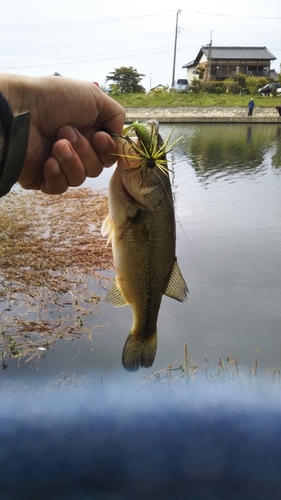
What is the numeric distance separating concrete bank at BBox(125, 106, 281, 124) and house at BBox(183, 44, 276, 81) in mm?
25237

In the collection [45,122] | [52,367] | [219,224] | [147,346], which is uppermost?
[45,122]

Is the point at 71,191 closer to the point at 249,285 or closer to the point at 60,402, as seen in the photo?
the point at 249,285

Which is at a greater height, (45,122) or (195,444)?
(45,122)

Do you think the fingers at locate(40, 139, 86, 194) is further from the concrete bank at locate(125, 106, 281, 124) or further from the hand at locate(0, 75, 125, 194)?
the concrete bank at locate(125, 106, 281, 124)

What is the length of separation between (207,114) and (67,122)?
39138 mm

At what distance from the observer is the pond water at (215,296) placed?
17.2 feet

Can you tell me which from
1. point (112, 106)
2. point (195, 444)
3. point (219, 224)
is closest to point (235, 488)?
point (195, 444)

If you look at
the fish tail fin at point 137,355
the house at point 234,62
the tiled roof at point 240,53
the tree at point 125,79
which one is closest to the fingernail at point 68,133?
the fish tail fin at point 137,355

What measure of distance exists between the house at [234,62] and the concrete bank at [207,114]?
25237mm

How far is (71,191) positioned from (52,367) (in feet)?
30.9

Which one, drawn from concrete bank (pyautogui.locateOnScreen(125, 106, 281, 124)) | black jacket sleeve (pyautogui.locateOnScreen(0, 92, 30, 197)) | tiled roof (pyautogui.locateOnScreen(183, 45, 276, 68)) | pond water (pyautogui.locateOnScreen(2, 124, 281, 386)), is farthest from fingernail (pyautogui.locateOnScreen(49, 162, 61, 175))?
tiled roof (pyautogui.locateOnScreen(183, 45, 276, 68))

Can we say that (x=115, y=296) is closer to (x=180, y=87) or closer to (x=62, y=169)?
(x=62, y=169)

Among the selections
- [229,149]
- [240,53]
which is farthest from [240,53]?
[229,149]

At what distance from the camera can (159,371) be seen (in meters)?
4.93
